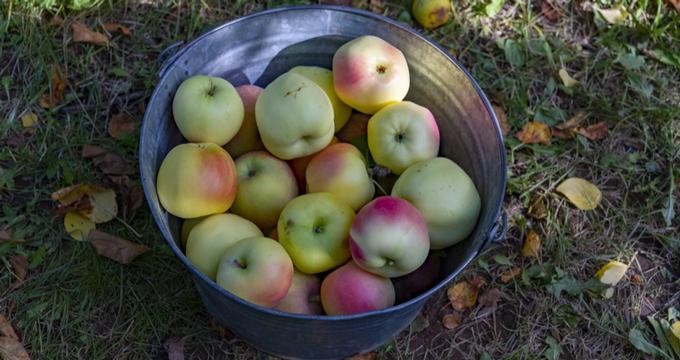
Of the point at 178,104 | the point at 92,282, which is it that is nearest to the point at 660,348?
the point at 178,104

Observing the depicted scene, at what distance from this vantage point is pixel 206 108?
165 centimetres

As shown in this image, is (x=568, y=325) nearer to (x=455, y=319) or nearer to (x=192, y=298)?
(x=455, y=319)

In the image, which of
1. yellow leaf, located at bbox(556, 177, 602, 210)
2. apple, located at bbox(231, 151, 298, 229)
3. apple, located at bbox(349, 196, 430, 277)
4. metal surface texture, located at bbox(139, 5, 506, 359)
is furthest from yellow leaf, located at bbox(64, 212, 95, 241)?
yellow leaf, located at bbox(556, 177, 602, 210)

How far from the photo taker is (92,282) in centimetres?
187

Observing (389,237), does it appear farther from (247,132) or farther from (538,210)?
(538,210)

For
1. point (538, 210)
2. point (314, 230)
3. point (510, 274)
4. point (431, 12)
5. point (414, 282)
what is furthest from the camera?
point (431, 12)

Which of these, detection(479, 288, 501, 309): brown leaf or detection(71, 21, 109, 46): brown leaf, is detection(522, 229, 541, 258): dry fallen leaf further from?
detection(71, 21, 109, 46): brown leaf

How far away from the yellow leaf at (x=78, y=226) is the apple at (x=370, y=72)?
0.81 m

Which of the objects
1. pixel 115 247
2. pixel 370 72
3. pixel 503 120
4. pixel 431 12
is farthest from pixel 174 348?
pixel 431 12

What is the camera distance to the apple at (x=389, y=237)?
1.50 meters

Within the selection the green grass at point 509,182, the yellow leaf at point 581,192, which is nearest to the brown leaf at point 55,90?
the green grass at point 509,182

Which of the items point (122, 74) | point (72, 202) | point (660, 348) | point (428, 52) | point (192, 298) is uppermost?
point (428, 52)

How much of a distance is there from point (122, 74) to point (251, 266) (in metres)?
1.01

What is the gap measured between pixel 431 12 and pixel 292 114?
0.94 meters
